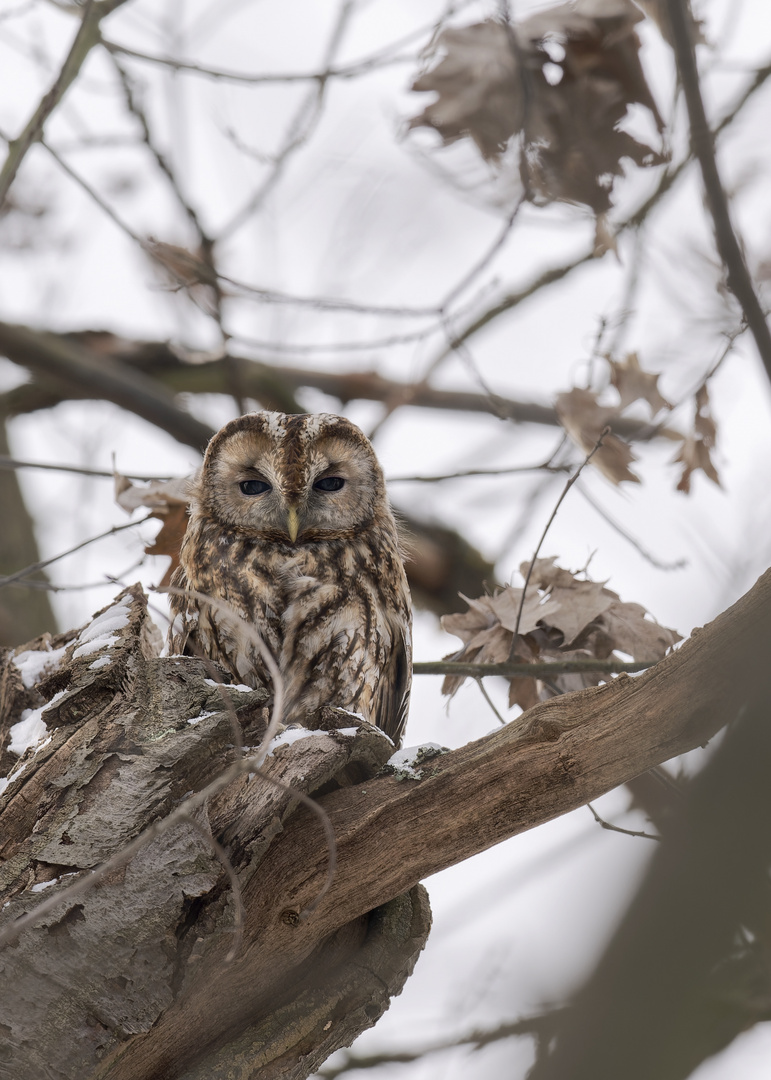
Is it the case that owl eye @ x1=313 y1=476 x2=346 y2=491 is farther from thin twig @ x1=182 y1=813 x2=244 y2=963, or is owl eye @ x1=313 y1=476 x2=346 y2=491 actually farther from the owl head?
thin twig @ x1=182 y1=813 x2=244 y2=963

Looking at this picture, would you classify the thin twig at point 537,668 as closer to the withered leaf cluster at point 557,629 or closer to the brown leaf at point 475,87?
the withered leaf cluster at point 557,629

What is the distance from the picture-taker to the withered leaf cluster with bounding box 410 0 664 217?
304 cm

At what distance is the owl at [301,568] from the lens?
283 centimetres

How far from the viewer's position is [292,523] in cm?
303

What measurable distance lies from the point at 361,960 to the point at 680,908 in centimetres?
149

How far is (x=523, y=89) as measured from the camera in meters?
3.01

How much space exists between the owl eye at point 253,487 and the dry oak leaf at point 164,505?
0.76 feet

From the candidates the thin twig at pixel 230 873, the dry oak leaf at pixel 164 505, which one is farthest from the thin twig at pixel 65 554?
the thin twig at pixel 230 873

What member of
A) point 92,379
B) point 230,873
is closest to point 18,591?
point 92,379

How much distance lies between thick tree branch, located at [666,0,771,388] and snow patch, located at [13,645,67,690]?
A: 211 centimetres

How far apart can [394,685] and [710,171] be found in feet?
5.79

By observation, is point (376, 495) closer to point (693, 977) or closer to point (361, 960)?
point (361, 960)

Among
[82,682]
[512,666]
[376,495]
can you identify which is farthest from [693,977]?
[376,495]

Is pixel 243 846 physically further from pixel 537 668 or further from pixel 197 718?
pixel 537 668
